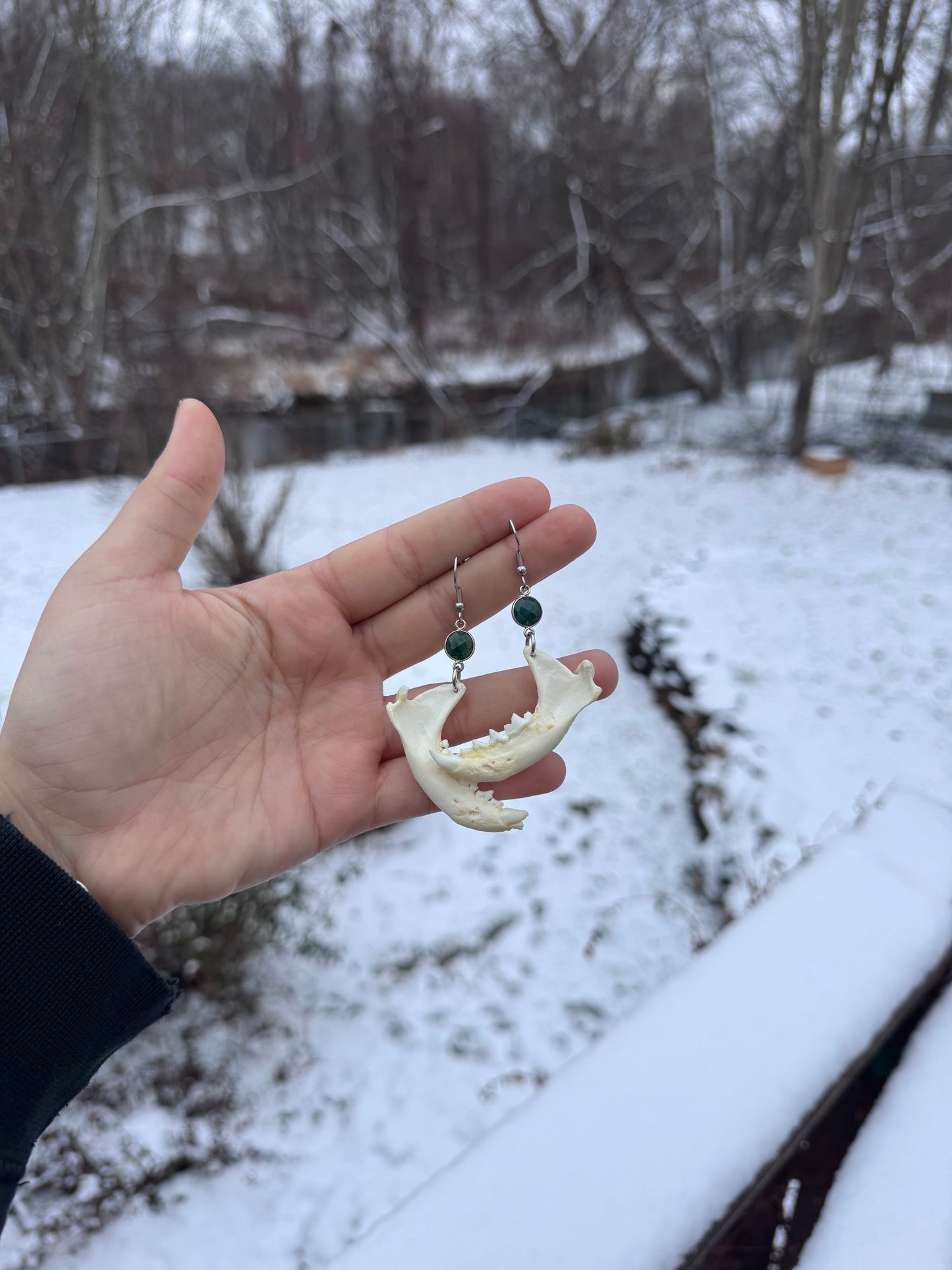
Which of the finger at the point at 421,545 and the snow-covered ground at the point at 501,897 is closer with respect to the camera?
the finger at the point at 421,545

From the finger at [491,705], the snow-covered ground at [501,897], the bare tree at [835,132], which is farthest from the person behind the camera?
the bare tree at [835,132]

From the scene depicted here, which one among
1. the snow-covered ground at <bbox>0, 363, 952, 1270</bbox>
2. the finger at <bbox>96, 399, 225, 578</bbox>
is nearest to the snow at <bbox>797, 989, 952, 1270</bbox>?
the snow-covered ground at <bbox>0, 363, 952, 1270</bbox>

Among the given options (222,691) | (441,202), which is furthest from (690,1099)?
(441,202)

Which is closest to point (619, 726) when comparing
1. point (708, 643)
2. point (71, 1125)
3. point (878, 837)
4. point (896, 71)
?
point (708, 643)

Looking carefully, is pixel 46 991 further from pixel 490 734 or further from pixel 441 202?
pixel 441 202

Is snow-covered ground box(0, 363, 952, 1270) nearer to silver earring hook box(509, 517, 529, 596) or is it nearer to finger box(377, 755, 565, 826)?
finger box(377, 755, 565, 826)

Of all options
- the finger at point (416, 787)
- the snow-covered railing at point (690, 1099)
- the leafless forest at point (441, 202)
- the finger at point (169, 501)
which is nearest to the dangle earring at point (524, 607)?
the finger at point (416, 787)

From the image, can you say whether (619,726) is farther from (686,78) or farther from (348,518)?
(686,78)

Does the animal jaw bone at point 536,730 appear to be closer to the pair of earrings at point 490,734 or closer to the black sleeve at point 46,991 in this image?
the pair of earrings at point 490,734

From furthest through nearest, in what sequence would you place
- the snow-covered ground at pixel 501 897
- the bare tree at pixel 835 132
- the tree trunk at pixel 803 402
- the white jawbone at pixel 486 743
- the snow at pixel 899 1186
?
the tree trunk at pixel 803 402, the bare tree at pixel 835 132, the snow-covered ground at pixel 501 897, the white jawbone at pixel 486 743, the snow at pixel 899 1186
